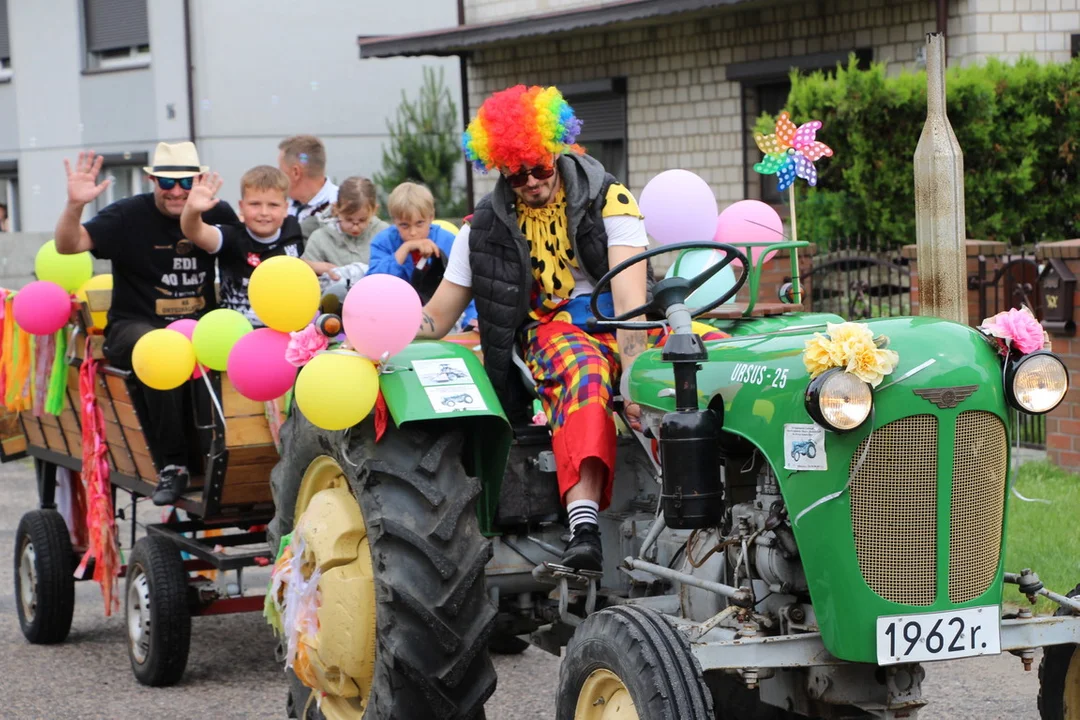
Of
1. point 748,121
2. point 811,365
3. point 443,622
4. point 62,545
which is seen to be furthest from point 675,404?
point 748,121

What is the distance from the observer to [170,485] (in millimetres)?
6230

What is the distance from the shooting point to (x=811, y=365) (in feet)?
11.7

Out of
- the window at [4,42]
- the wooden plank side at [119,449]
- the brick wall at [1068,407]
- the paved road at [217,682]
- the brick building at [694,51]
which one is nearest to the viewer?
the paved road at [217,682]

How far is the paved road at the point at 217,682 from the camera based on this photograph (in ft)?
18.4

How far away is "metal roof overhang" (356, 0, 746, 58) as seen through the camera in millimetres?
15875

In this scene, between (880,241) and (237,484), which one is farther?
(880,241)

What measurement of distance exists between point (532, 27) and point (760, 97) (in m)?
2.89

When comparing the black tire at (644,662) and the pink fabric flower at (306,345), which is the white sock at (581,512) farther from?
the pink fabric flower at (306,345)

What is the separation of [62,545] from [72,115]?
755 inches

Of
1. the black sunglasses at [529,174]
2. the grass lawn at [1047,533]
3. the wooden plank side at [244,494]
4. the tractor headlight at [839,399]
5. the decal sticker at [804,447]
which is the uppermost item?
the black sunglasses at [529,174]

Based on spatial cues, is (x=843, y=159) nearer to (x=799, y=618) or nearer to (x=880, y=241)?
(x=880, y=241)

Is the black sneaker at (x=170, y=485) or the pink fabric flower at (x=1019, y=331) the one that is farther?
the black sneaker at (x=170, y=485)

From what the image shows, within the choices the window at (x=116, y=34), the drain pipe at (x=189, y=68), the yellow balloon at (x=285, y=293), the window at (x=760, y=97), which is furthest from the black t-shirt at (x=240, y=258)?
the window at (x=116, y=34)

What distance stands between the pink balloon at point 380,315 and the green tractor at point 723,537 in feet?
0.52
